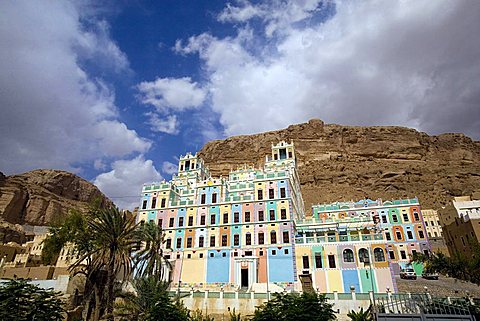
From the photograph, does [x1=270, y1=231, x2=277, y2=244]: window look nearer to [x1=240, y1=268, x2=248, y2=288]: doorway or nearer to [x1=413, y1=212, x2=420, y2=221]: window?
[x1=240, y1=268, x2=248, y2=288]: doorway

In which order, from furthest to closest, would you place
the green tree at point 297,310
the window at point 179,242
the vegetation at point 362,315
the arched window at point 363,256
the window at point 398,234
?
the window at point 398,234 → the window at point 179,242 → the arched window at point 363,256 → the vegetation at point 362,315 → the green tree at point 297,310

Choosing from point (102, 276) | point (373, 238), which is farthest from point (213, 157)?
point (102, 276)

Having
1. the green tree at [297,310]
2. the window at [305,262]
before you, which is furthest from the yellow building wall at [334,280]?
the green tree at [297,310]

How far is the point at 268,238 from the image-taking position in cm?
3859

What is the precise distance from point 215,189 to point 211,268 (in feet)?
33.2

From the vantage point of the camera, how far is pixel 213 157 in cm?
12225

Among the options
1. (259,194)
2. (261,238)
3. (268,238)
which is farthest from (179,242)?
(259,194)

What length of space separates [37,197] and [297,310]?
299 ft

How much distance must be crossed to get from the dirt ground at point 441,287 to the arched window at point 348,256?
16.0 feet

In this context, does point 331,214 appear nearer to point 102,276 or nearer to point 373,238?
point 373,238

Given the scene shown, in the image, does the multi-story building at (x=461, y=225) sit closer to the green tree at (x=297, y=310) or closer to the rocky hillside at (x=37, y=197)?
the green tree at (x=297, y=310)

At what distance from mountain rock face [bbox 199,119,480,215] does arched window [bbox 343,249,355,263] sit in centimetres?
5611

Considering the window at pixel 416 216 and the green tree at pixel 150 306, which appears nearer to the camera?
the green tree at pixel 150 306

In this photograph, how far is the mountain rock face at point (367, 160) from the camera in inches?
3701
